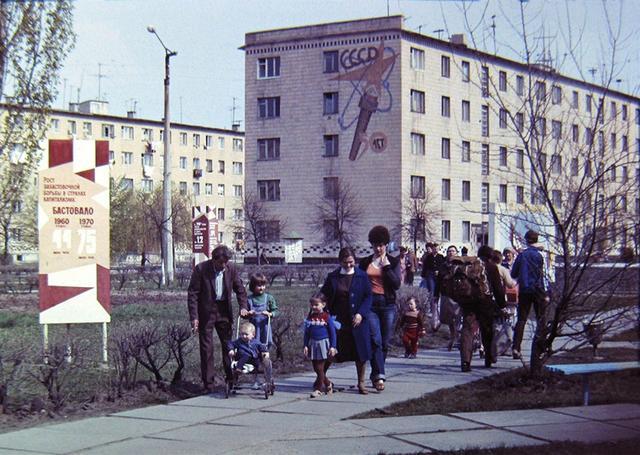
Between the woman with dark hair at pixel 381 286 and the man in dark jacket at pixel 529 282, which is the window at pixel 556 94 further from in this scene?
the woman with dark hair at pixel 381 286

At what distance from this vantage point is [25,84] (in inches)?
440

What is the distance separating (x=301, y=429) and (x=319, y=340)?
213 centimetres

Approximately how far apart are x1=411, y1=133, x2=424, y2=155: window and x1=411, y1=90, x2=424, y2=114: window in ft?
5.53

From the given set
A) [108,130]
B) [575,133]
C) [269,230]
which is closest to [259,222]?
[269,230]

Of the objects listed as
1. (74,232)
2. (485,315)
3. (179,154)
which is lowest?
(485,315)

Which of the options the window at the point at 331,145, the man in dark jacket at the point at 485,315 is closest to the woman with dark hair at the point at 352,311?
the man in dark jacket at the point at 485,315

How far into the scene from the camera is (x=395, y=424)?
874cm

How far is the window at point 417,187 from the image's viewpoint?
6062cm

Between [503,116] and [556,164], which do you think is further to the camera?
[503,116]

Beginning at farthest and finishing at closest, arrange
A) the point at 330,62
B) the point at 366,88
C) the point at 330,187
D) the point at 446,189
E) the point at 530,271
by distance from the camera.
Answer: the point at 446,189 → the point at 330,187 → the point at 330,62 → the point at 366,88 → the point at 530,271

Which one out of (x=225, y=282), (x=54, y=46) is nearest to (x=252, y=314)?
(x=225, y=282)

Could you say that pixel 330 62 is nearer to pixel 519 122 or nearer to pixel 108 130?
pixel 108 130

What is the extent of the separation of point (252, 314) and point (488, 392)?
9.85ft

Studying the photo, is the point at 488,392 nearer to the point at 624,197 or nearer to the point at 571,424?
the point at 571,424
